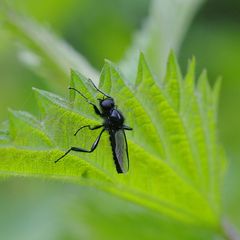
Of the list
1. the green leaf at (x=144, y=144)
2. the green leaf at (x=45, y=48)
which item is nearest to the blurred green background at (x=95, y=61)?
the green leaf at (x=45, y=48)

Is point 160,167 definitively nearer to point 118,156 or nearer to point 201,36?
point 118,156

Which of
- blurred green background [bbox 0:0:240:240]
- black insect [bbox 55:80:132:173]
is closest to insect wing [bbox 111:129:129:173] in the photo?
black insect [bbox 55:80:132:173]

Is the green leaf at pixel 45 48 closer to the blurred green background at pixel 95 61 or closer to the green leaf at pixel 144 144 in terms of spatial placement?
the green leaf at pixel 144 144

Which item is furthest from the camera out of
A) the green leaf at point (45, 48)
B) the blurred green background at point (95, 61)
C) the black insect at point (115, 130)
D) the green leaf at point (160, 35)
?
the blurred green background at point (95, 61)

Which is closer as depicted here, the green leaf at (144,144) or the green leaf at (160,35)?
the green leaf at (144,144)

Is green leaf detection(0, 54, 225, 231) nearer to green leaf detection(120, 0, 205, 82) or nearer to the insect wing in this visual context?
the insect wing

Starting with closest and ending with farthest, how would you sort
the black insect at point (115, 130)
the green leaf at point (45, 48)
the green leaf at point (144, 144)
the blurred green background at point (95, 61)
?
1. the green leaf at point (144, 144)
2. the black insect at point (115, 130)
3. the green leaf at point (45, 48)
4. the blurred green background at point (95, 61)

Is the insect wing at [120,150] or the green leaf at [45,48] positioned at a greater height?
the green leaf at [45,48]
